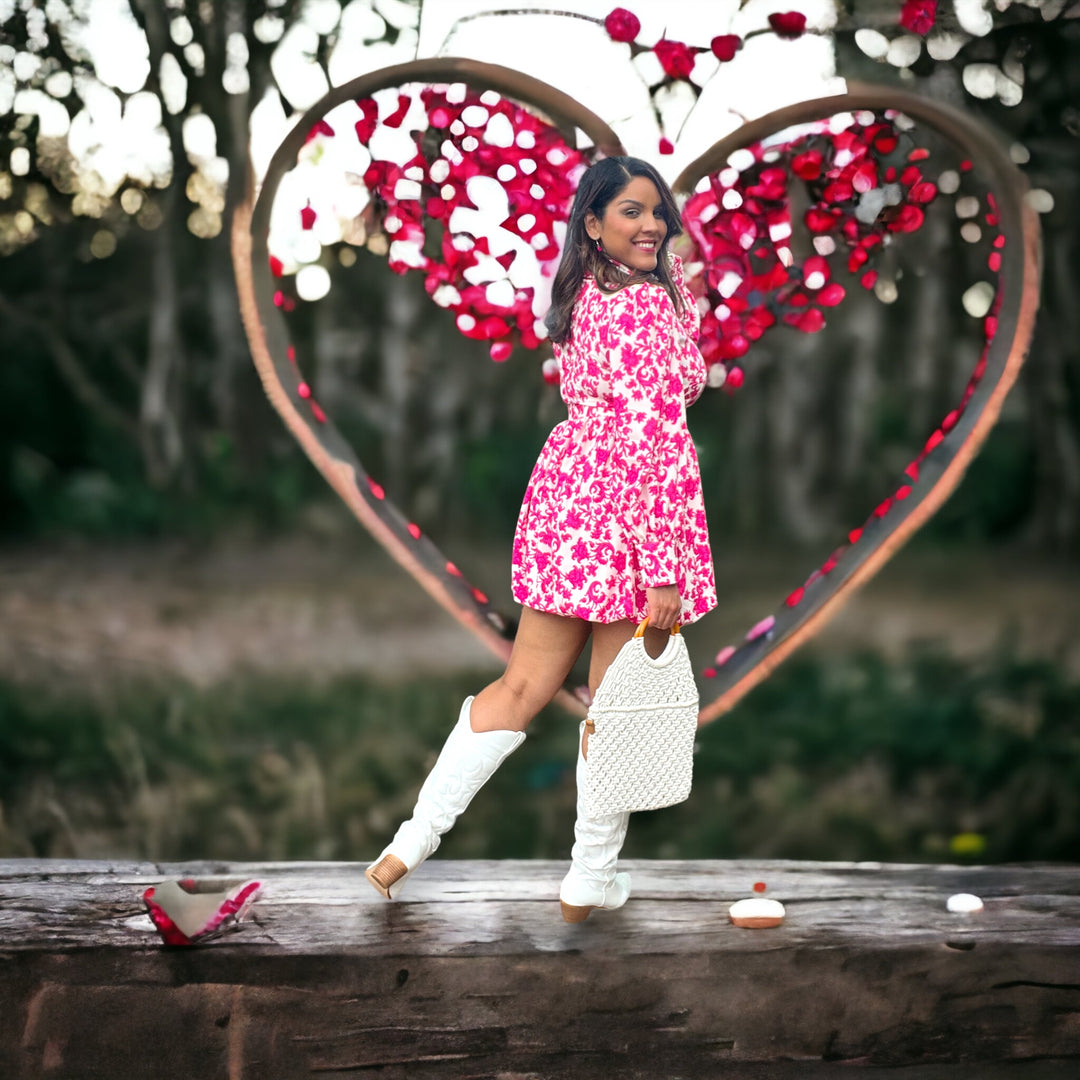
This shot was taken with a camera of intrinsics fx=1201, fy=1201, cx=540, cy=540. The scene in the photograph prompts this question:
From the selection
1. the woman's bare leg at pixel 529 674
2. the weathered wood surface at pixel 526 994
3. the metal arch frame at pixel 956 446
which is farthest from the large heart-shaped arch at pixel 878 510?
the weathered wood surface at pixel 526 994

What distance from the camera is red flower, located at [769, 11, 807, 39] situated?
2.89 meters

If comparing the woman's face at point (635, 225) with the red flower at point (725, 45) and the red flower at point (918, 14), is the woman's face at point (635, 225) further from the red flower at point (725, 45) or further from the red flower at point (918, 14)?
the red flower at point (918, 14)

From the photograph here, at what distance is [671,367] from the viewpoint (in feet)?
7.19

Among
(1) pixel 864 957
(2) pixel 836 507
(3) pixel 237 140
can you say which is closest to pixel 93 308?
(3) pixel 237 140

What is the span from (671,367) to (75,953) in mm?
1590

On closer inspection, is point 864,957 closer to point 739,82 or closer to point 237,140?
point 739,82

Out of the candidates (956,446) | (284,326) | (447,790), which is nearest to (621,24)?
(284,326)

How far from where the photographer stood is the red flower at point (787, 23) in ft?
9.48

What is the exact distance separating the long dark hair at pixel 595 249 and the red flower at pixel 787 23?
Answer: 0.87 metres

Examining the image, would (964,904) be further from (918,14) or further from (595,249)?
(918,14)

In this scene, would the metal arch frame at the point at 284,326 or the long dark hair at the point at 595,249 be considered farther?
the metal arch frame at the point at 284,326

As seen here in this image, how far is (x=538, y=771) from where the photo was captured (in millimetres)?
3201

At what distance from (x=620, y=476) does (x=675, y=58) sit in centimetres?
123

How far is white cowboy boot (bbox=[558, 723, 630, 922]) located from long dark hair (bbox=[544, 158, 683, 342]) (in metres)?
0.89
